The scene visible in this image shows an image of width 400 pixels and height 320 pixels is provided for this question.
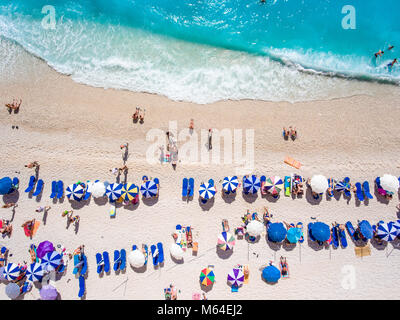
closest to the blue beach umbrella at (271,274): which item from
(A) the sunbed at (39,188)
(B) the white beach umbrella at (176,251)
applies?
(B) the white beach umbrella at (176,251)

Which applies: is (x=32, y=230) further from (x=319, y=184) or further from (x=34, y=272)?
(x=319, y=184)

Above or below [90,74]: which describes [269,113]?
below

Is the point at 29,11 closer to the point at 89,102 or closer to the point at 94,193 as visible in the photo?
the point at 89,102

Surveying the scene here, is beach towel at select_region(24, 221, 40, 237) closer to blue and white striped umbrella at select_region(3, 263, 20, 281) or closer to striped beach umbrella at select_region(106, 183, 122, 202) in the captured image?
blue and white striped umbrella at select_region(3, 263, 20, 281)

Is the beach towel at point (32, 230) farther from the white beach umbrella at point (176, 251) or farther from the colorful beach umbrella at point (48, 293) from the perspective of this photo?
the white beach umbrella at point (176, 251)

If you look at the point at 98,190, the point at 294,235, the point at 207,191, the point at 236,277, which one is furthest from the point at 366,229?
the point at 98,190
